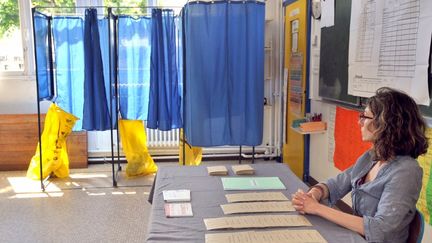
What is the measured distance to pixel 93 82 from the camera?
12.3 ft

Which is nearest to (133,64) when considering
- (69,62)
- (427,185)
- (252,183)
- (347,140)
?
(69,62)

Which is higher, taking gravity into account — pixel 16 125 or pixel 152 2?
pixel 152 2

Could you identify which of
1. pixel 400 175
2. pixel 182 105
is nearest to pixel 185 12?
pixel 182 105

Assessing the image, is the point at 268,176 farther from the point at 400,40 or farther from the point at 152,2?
the point at 152,2

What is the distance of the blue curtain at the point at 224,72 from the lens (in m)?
3.12

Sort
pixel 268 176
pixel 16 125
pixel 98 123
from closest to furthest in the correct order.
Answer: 1. pixel 268 176
2. pixel 98 123
3. pixel 16 125

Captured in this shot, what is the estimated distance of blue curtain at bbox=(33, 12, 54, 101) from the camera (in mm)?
3514

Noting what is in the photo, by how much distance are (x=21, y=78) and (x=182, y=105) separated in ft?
6.98

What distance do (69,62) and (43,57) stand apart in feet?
0.76

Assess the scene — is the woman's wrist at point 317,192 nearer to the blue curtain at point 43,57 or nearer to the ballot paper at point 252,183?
the ballot paper at point 252,183

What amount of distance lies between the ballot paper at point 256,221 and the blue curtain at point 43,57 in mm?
2833

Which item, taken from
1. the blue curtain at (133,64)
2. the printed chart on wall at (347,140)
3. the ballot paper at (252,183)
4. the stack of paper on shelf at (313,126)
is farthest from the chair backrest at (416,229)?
the blue curtain at (133,64)

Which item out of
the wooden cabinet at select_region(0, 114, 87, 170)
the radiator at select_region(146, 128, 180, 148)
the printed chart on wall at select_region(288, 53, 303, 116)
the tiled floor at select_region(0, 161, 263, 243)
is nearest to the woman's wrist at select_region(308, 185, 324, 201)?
the tiled floor at select_region(0, 161, 263, 243)

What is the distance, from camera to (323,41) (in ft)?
10.6
